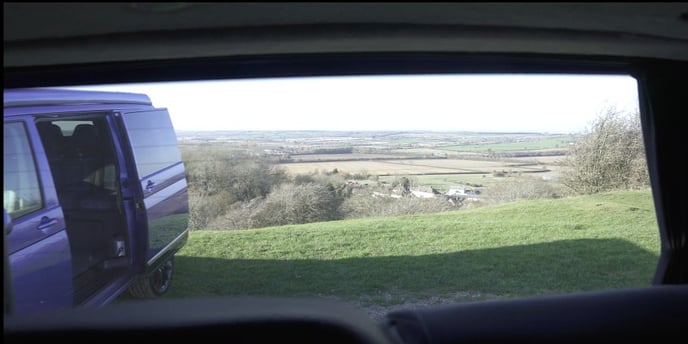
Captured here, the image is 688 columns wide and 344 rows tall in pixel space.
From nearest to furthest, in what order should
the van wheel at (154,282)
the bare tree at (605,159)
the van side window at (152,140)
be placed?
1. the van wheel at (154,282)
2. the van side window at (152,140)
3. the bare tree at (605,159)

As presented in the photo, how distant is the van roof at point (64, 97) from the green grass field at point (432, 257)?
1.13m

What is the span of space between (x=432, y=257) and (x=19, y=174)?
273 centimetres

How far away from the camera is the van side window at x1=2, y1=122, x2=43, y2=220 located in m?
2.63

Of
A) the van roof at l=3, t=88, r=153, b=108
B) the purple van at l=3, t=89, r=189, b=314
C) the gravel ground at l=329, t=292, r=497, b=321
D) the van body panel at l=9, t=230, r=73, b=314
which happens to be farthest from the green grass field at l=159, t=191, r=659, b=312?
the van roof at l=3, t=88, r=153, b=108

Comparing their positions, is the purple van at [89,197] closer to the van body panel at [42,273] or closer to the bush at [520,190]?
the van body panel at [42,273]

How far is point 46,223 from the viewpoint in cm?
284

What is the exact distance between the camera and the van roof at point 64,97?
2.58 meters

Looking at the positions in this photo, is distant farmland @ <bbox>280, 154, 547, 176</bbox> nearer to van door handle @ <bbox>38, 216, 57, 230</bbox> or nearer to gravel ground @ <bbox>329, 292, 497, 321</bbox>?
gravel ground @ <bbox>329, 292, 497, 321</bbox>

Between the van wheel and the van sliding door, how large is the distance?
0.44ft

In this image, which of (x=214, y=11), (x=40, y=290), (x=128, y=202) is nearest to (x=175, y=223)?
(x=128, y=202)

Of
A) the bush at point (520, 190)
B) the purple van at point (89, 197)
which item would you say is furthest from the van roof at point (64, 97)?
the bush at point (520, 190)

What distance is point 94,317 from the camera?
4.44ft

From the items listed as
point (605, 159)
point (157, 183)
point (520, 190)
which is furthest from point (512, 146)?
point (157, 183)

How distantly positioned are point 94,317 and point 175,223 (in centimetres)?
254
